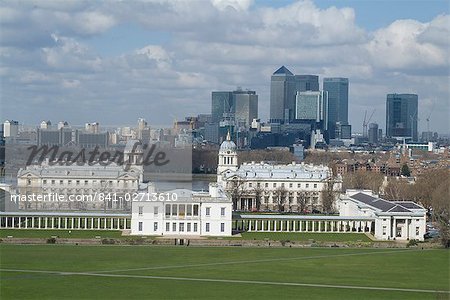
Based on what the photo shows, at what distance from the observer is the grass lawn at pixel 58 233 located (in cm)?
4741

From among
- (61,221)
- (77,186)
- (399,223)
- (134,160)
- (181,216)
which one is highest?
(134,160)

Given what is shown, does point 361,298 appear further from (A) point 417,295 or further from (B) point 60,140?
(B) point 60,140

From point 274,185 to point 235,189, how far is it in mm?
5439

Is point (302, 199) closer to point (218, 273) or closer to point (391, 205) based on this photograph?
point (391, 205)

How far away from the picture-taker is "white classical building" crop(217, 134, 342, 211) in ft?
230

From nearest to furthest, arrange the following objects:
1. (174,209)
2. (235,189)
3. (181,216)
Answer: (181,216), (174,209), (235,189)

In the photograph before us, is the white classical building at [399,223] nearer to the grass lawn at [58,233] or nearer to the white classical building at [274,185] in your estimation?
the grass lawn at [58,233]

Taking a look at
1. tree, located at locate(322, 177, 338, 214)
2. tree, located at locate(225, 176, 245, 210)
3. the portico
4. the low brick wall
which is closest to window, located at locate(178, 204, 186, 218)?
the portico

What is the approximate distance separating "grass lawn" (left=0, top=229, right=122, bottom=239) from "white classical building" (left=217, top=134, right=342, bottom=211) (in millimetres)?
19783

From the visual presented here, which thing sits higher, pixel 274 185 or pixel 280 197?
pixel 274 185

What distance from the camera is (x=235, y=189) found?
70062 mm

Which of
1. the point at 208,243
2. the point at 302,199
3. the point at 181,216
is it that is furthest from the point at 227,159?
the point at 208,243

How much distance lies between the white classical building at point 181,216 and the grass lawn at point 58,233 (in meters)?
1.48

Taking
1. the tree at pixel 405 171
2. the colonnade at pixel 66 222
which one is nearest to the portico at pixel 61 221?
the colonnade at pixel 66 222
